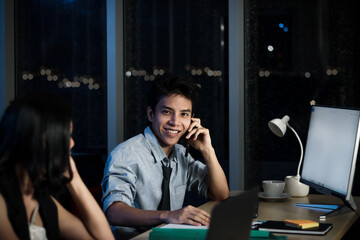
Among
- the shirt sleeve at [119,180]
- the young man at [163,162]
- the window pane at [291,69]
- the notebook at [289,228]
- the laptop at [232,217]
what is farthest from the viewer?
the window pane at [291,69]

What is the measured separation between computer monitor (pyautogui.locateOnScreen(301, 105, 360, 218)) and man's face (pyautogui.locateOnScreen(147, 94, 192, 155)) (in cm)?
67

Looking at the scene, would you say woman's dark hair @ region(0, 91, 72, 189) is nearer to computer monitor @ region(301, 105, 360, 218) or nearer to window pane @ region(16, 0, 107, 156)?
computer monitor @ region(301, 105, 360, 218)

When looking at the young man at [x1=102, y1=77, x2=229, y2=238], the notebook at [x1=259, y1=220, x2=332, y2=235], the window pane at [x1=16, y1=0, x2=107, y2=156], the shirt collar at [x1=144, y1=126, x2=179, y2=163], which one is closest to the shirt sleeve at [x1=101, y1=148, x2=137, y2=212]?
the young man at [x1=102, y1=77, x2=229, y2=238]

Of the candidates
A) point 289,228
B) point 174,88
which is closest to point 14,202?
point 289,228

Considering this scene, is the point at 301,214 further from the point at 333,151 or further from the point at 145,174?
the point at 145,174

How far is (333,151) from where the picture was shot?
238 cm

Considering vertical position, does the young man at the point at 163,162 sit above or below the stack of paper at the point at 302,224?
above

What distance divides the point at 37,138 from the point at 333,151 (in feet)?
4.84

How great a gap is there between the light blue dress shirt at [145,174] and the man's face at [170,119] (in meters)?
0.05

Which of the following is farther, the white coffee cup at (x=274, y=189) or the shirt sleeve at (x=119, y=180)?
the white coffee cup at (x=274, y=189)

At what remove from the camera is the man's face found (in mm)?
2648

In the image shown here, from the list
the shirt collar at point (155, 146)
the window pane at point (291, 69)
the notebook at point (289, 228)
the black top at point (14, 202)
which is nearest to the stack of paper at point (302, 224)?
the notebook at point (289, 228)

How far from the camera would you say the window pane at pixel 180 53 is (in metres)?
3.93

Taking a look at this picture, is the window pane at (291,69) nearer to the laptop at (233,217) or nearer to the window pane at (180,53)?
the window pane at (180,53)
